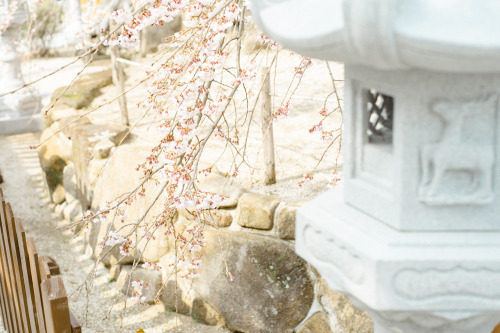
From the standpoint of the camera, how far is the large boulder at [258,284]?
3568mm

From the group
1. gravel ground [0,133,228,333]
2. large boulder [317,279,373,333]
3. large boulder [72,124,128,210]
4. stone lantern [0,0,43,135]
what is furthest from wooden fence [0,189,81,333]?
stone lantern [0,0,43,135]

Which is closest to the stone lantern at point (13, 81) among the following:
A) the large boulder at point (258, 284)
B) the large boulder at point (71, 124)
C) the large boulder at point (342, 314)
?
the large boulder at point (71, 124)

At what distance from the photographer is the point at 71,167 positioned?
5.62m

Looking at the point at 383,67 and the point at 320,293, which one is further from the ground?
the point at 383,67

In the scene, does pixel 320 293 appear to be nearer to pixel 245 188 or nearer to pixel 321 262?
pixel 245 188

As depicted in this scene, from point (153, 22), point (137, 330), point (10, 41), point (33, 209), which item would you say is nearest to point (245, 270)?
point (137, 330)

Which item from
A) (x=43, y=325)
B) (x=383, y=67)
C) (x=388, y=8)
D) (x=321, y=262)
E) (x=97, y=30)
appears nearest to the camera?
(x=388, y=8)

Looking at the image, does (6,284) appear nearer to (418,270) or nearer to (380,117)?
(380,117)

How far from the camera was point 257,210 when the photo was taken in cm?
358

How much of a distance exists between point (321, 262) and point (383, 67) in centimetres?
58

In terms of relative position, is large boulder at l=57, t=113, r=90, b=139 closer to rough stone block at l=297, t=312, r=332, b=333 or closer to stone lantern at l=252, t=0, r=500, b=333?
rough stone block at l=297, t=312, r=332, b=333

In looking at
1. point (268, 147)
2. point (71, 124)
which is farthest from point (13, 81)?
point (268, 147)

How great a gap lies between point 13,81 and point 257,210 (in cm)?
490

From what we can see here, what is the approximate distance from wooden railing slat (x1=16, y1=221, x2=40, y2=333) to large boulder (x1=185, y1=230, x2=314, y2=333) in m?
1.19
